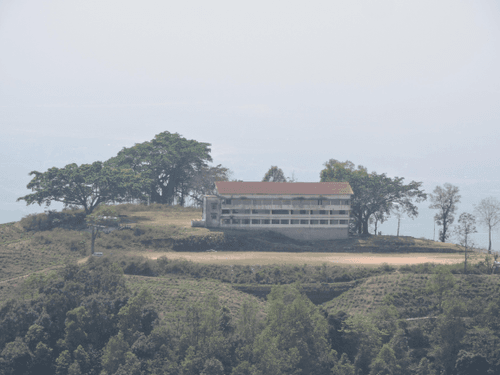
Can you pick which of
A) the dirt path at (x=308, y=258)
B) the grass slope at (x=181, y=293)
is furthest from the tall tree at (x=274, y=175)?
the grass slope at (x=181, y=293)

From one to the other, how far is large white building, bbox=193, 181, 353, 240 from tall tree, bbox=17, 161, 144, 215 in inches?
683

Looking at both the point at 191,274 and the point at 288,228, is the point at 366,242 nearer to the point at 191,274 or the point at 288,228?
the point at 288,228

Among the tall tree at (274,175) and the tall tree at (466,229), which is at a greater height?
the tall tree at (274,175)

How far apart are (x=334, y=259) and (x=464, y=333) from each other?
82.1ft

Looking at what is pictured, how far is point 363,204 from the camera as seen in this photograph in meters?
92.6

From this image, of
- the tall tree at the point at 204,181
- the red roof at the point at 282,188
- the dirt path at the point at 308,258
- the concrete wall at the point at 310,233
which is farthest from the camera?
the tall tree at the point at 204,181

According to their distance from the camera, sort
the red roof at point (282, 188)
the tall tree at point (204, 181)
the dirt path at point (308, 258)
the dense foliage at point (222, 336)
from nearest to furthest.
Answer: the dense foliage at point (222, 336)
the dirt path at point (308, 258)
the red roof at point (282, 188)
the tall tree at point (204, 181)

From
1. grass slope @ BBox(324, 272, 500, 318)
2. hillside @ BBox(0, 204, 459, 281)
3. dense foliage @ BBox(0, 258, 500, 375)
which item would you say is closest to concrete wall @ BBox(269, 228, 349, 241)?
hillside @ BBox(0, 204, 459, 281)

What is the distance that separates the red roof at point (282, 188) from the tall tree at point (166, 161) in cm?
2382

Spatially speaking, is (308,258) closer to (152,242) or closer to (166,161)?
(152,242)

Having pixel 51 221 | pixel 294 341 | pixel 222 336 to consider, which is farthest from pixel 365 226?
pixel 51 221

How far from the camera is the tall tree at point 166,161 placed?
110750 mm

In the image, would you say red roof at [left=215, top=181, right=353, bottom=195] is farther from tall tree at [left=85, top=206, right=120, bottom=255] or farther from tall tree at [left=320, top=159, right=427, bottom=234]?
tall tree at [left=85, top=206, right=120, bottom=255]

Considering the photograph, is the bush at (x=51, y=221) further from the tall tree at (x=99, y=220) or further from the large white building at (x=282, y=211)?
the large white building at (x=282, y=211)
